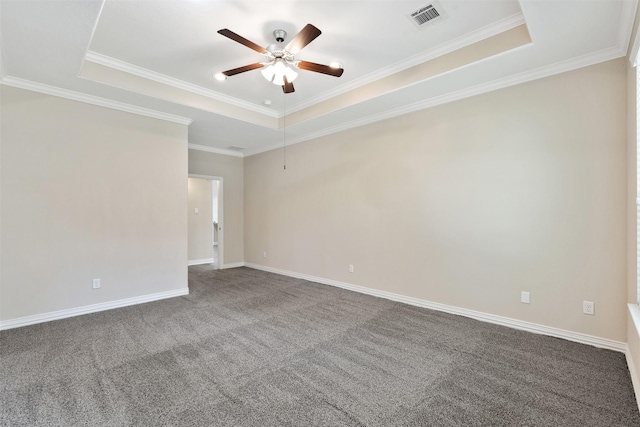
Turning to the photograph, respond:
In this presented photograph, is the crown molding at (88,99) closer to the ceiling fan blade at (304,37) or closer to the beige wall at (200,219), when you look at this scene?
the ceiling fan blade at (304,37)

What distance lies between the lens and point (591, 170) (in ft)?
9.04

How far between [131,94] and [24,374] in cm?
306

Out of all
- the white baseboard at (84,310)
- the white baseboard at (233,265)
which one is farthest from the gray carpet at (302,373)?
the white baseboard at (233,265)

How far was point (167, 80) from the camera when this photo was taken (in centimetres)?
378

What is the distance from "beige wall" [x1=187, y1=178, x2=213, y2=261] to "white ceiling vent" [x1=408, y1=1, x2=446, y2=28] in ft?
21.0

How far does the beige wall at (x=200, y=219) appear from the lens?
740 cm

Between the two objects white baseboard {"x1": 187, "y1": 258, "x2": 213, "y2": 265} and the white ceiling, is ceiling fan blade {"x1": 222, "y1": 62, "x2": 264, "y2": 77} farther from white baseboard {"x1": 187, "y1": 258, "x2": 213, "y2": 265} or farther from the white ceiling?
white baseboard {"x1": 187, "y1": 258, "x2": 213, "y2": 265}

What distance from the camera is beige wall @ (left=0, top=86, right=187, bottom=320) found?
3270 millimetres

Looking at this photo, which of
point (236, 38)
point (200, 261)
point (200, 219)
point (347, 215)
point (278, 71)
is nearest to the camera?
point (236, 38)

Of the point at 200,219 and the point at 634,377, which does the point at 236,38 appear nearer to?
the point at 634,377

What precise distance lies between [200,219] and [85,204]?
394 cm

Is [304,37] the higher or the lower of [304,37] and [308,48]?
the lower

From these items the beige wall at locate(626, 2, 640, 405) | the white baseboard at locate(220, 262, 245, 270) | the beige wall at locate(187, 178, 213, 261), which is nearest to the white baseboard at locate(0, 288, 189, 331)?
the white baseboard at locate(220, 262, 245, 270)

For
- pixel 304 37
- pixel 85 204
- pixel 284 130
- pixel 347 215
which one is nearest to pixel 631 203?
pixel 304 37
